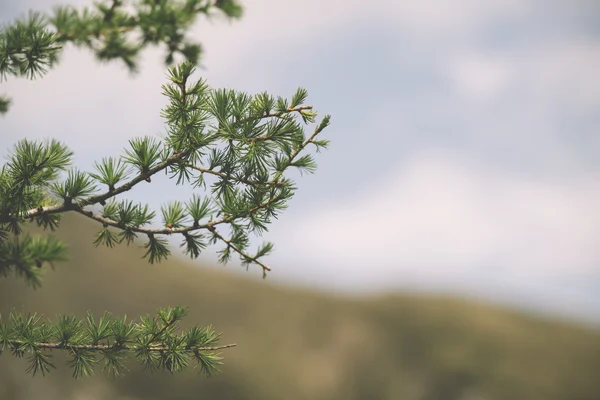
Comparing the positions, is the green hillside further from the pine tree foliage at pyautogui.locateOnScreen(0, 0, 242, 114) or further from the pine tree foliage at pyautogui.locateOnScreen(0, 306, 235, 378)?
the pine tree foliage at pyautogui.locateOnScreen(0, 0, 242, 114)

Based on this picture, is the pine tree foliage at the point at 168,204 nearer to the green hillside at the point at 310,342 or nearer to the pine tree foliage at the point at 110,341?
the pine tree foliage at the point at 110,341

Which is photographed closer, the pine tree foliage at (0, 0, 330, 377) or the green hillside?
the pine tree foliage at (0, 0, 330, 377)

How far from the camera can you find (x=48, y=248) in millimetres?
1360

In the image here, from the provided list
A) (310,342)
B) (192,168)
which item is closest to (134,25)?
(192,168)

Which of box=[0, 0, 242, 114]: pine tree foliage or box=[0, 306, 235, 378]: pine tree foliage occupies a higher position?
box=[0, 0, 242, 114]: pine tree foliage

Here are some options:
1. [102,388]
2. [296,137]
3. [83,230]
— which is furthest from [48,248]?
[83,230]

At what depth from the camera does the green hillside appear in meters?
9.40

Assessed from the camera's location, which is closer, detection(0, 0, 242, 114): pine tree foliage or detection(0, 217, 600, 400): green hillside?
→ detection(0, 0, 242, 114): pine tree foliage

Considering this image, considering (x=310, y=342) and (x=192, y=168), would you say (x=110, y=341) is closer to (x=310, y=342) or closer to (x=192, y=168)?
(x=192, y=168)

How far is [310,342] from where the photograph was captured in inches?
451

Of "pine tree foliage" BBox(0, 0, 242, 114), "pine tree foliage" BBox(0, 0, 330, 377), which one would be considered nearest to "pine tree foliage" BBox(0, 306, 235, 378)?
"pine tree foliage" BBox(0, 0, 330, 377)

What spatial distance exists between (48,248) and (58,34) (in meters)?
0.68

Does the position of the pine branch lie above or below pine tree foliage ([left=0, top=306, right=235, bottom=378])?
above

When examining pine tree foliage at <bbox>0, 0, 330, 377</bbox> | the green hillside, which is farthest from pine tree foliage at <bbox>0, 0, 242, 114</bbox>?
the green hillside
